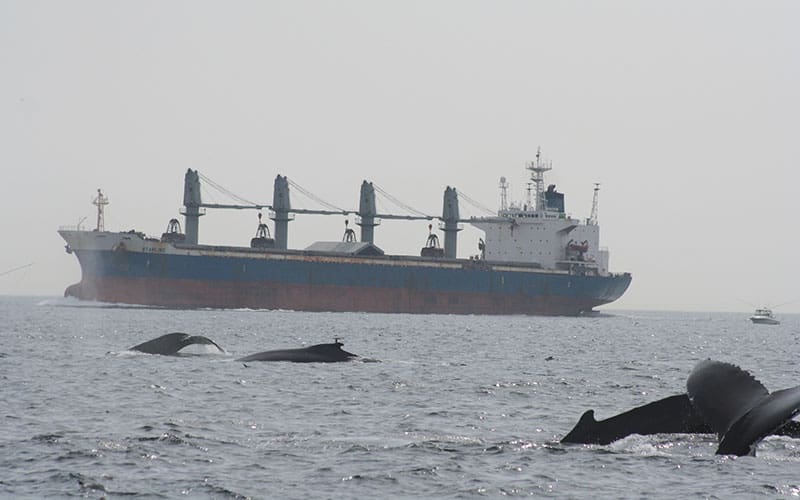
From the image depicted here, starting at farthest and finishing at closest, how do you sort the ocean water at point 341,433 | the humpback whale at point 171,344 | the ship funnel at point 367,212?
1. the ship funnel at point 367,212
2. the humpback whale at point 171,344
3. the ocean water at point 341,433

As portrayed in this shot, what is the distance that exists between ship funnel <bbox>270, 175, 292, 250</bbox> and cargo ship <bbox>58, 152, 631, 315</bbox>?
0.38ft

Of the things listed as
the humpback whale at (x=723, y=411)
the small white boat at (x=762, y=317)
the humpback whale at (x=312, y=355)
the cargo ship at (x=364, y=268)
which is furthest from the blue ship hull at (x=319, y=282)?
the humpback whale at (x=723, y=411)

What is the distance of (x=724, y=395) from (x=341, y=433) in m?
8.63

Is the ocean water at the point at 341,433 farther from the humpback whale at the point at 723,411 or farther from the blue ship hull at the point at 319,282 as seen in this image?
the blue ship hull at the point at 319,282

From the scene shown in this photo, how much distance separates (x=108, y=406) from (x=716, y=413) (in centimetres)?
1465

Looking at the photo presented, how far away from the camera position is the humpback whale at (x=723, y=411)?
14.8m

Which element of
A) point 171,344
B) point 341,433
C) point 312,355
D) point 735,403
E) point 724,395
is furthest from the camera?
point 171,344

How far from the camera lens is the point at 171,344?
42.4 m

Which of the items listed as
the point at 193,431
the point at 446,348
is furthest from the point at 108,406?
the point at 446,348

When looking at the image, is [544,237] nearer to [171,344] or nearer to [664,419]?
[171,344]

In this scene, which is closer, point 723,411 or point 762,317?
point 723,411

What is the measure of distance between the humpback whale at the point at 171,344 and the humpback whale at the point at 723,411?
2634cm

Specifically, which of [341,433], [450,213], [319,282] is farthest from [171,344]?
[450,213]

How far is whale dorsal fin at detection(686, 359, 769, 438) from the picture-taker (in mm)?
15398
